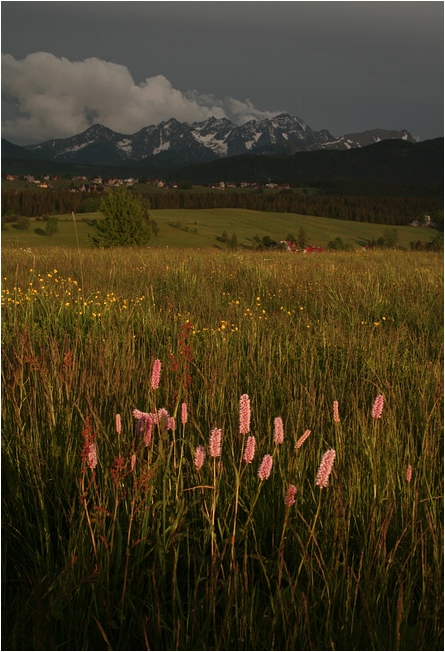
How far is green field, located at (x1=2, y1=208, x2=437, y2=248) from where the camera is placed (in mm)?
53344

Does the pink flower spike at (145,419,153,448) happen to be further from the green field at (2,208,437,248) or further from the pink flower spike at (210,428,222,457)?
the green field at (2,208,437,248)

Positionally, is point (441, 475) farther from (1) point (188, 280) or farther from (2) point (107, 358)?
(1) point (188, 280)

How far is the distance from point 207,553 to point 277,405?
5.01 feet

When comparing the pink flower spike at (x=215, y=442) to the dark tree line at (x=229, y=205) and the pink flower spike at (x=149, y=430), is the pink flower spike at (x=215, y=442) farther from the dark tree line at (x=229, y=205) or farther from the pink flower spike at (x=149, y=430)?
the dark tree line at (x=229, y=205)

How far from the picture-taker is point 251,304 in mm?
6805

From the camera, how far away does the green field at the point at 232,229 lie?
175 ft

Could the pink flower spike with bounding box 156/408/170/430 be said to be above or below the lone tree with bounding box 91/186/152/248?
below

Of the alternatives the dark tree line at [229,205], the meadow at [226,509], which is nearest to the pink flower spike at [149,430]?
the meadow at [226,509]

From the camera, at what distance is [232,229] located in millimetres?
68375

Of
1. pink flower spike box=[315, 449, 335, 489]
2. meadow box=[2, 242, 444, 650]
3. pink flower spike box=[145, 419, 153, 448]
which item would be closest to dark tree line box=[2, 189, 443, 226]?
meadow box=[2, 242, 444, 650]

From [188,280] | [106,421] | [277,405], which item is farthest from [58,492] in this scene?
[188,280]

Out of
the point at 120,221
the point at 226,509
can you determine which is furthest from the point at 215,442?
the point at 120,221

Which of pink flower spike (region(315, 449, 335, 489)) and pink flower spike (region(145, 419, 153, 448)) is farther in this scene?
pink flower spike (region(145, 419, 153, 448))

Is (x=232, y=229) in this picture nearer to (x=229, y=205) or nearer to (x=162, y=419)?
(x=229, y=205)
